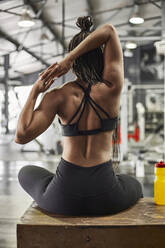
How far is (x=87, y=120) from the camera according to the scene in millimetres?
1253

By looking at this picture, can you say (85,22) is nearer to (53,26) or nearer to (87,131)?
(87,131)

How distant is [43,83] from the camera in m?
1.25

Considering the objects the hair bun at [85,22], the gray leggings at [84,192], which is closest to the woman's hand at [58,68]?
the hair bun at [85,22]

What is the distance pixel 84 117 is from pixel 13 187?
216 centimetres

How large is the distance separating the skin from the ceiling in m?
2.61

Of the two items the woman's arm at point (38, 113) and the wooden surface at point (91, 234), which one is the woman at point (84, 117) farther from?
the wooden surface at point (91, 234)

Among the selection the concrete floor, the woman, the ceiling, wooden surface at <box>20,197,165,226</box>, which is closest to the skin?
the woman

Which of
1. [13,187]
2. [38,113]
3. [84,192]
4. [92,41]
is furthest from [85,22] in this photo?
[13,187]

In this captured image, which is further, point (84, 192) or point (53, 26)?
point (53, 26)

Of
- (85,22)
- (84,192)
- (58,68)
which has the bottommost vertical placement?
(84,192)

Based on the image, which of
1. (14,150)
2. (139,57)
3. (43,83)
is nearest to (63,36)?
(139,57)

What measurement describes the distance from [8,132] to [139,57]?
2.02 meters

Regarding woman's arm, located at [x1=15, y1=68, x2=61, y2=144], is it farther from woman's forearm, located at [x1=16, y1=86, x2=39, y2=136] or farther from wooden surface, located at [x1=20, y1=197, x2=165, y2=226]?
wooden surface, located at [x1=20, y1=197, x2=165, y2=226]

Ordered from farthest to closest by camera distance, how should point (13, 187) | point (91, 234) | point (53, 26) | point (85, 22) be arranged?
point (53, 26)
point (13, 187)
point (85, 22)
point (91, 234)
